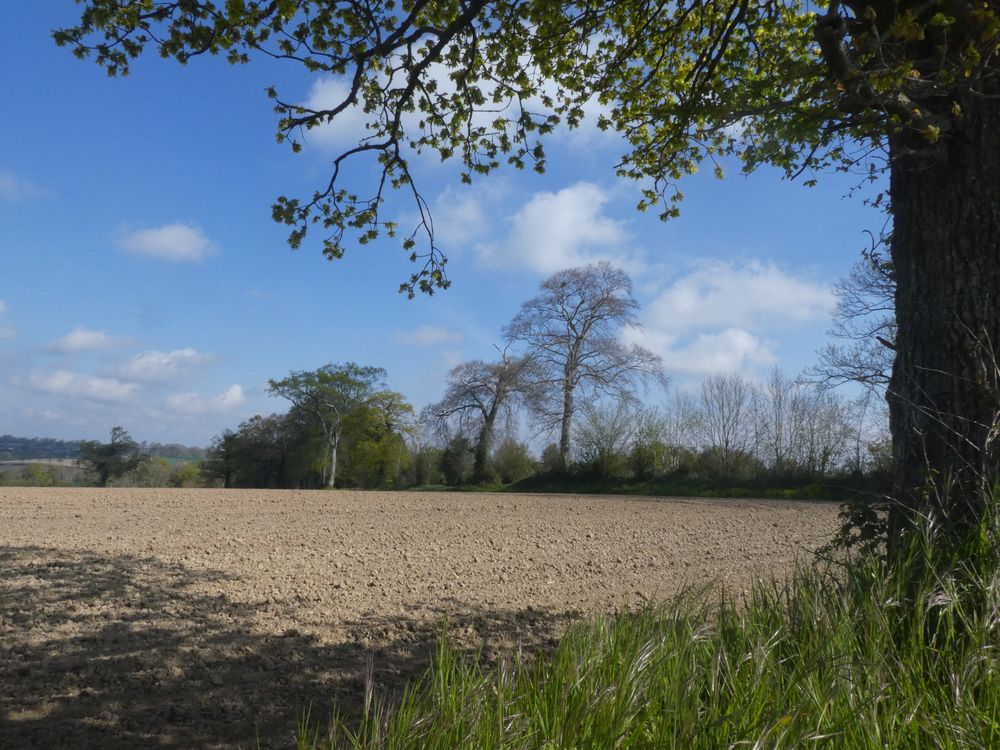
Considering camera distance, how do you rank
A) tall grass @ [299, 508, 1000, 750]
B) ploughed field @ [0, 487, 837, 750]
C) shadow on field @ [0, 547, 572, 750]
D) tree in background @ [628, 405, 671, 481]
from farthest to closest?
tree in background @ [628, 405, 671, 481], ploughed field @ [0, 487, 837, 750], shadow on field @ [0, 547, 572, 750], tall grass @ [299, 508, 1000, 750]

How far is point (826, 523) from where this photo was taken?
1232cm

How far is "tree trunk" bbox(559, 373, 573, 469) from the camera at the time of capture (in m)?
27.0

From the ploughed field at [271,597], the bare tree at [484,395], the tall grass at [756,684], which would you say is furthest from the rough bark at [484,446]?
the tall grass at [756,684]

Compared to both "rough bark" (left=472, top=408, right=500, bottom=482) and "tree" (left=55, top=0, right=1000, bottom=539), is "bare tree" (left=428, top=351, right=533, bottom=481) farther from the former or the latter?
"tree" (left=55, top=0, right=1000, bottom=539)

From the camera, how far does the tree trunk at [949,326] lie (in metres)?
4.22

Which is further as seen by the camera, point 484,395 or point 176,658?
point 484,395

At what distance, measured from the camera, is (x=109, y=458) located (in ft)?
88.0

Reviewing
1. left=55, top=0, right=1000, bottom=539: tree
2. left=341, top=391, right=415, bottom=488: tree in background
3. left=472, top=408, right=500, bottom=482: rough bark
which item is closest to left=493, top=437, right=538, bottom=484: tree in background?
left=472, top=408, right=500, bottom=482: rough bark

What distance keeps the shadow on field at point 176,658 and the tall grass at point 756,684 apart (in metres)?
0.67

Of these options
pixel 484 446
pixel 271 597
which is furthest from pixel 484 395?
pixel 271 597

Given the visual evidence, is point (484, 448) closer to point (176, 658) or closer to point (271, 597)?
point (271, 597)

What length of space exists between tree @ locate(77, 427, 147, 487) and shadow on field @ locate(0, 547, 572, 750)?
22.4m

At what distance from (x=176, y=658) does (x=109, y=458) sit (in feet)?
83.6

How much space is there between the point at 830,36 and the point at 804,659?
3.70 metres
